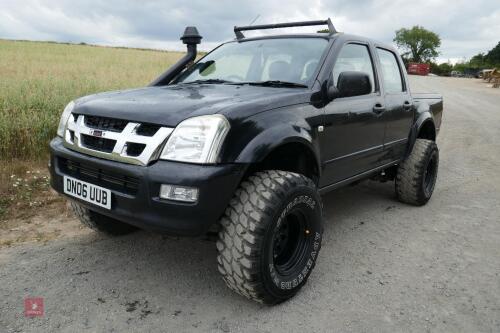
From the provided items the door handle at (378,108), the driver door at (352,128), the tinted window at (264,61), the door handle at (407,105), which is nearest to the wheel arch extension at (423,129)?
the door handle at (407,105)

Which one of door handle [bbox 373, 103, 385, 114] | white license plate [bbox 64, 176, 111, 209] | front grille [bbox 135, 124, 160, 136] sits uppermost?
door handle [bbox 373, 103, 385, 114]

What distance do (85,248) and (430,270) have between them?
2593 millimetres

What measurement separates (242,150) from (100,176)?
847mm

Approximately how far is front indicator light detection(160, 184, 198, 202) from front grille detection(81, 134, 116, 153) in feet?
1.54

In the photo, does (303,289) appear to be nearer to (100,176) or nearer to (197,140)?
(197,140)

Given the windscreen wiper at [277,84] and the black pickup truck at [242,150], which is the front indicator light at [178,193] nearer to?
the black pickup truck at [242,150]

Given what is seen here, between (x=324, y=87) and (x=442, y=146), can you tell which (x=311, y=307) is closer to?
(x=324, y=87)

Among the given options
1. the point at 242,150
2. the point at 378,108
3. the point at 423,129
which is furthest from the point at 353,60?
the point at 423,129

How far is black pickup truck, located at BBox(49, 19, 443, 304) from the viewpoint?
2.24 meters

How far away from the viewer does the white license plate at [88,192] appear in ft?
7.94

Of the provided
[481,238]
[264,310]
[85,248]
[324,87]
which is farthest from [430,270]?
[85,248]

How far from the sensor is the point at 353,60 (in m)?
3.60

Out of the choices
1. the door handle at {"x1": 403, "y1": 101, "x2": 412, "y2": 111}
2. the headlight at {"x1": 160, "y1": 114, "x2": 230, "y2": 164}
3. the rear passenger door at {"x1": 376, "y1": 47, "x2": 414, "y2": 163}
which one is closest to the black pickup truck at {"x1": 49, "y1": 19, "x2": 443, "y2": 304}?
the headlight at {"x1": 160, "y1": 114, "x2": 230, "y2": 164}

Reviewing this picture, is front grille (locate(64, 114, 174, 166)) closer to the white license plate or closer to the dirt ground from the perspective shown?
the white license plate
